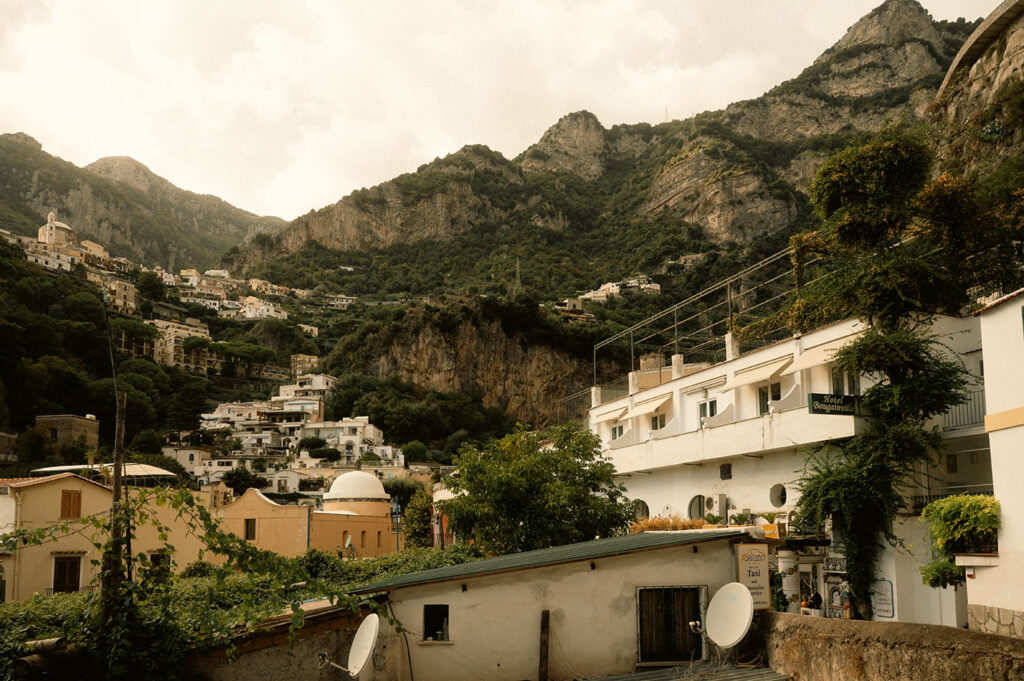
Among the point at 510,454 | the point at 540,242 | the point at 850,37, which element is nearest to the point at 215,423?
the point at 540,242

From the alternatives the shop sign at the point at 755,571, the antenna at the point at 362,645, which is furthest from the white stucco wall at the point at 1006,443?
the antenna at the point at 362,645

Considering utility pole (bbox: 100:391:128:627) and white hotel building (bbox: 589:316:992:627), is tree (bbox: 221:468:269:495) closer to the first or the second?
white hotel building (bbox: 589:316:992:627)

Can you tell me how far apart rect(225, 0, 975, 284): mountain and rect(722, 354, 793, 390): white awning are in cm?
9845

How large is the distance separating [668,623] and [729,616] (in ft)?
3.62

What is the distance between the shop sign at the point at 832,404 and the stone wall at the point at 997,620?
6040 millimetres

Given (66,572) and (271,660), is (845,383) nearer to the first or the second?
(271,660)

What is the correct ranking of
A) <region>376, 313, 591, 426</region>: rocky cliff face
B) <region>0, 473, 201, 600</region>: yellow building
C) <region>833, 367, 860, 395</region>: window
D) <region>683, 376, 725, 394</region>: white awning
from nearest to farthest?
<region>833, 367, 860, 395</region>: window
<region>0, 473, 201, 600</region>: yellow building
<region>683, 376, 725, 394</region>: white awning
<region>376, 313, 591, 426</region>: rocky cliff face

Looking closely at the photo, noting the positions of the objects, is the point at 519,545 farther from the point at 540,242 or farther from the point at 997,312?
the point at 540,242

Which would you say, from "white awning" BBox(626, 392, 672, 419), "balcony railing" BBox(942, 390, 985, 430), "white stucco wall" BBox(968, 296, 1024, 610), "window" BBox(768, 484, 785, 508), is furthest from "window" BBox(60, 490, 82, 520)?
"white stucco wall" BBox(968, 296, 1024, 610)

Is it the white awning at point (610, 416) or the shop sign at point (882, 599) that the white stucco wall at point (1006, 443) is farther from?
the white awning at point (610, 416)

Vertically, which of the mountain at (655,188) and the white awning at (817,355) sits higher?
the mountain at (655,188)

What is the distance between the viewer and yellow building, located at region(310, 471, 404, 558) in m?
40.4

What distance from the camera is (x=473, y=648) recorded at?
443 inches

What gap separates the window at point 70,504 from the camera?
30141mm
